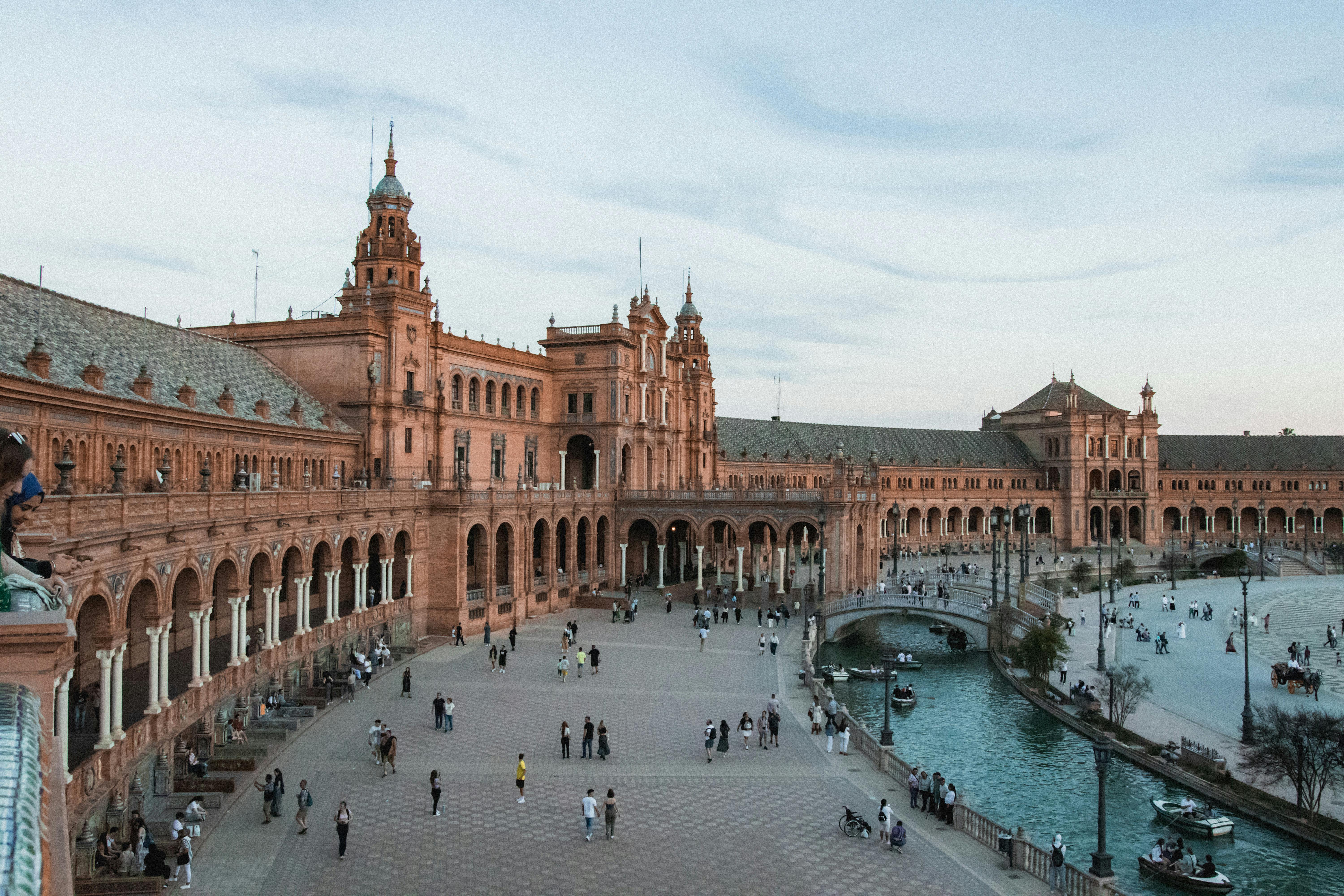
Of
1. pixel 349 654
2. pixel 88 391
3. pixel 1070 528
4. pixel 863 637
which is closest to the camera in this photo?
pixel 88 391

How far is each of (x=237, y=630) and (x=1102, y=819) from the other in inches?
959

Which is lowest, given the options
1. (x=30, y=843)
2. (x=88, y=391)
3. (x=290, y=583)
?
(x=290, y=583)

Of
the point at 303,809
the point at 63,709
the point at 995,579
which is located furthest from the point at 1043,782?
the point at 63,709

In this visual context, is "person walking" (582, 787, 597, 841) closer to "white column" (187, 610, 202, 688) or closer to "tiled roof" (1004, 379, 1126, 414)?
"white column" (187, 610, 202, 688)

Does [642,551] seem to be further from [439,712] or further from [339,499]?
[439,712]

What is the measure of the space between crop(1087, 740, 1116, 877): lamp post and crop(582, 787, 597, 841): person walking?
11.0 m

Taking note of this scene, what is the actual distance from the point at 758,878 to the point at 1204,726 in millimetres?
24090

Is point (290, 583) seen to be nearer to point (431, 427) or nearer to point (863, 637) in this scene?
point (431, 427)

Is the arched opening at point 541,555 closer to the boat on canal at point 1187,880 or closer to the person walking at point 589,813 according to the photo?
the person walking at point 589,813

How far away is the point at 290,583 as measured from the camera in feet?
138

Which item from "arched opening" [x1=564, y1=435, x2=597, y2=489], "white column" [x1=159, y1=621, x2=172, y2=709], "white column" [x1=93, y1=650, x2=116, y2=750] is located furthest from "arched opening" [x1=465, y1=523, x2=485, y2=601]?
"white column" [x1=93, y1=650, x2=116, y2=750]

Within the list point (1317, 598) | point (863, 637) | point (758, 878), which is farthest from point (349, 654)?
point (1317, 598)

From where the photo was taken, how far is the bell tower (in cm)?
5388

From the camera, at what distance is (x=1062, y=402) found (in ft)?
390
